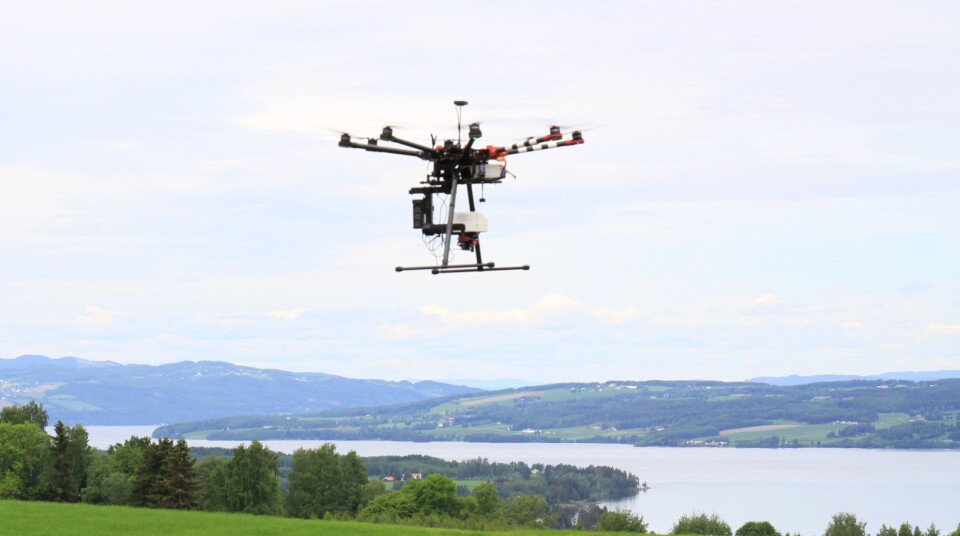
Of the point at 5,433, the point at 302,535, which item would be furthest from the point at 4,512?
the point at 5,433

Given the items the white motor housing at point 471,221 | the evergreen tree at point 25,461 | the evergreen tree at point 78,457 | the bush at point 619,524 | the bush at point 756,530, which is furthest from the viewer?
the bush at point 756,530

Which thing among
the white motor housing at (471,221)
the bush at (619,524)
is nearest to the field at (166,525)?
the white motor housing at (471,221)

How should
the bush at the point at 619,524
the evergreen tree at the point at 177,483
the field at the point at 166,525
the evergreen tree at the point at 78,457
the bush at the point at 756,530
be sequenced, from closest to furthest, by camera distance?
the field at the point at 166,525 → the evergreen tree at the point at 177,483 → the evergreen tree at the point at 78,457 → the bush at the point at 619,524 → the bush at the point at 756,530

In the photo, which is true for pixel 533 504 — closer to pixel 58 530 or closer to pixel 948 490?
pixel 58 530

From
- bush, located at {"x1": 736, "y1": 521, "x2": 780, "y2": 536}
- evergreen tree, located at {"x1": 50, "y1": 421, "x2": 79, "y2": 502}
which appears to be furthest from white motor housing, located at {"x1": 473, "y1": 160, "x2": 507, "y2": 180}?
bush, located at {"x1": 736, "y1": 521, "x2": 780, "y2": 536}

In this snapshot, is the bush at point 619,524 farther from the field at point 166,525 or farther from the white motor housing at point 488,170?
the white motor housing at point 488,170
